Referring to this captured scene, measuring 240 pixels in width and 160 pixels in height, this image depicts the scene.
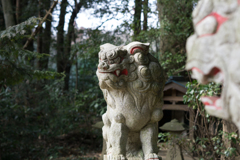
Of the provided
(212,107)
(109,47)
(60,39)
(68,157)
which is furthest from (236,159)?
(60,39)

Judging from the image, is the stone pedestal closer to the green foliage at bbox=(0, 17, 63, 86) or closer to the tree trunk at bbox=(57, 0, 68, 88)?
the green foliage at bbox=(0, 17, 63, 86)

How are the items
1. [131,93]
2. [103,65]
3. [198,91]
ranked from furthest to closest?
[198,91], [131,93], [103,65]

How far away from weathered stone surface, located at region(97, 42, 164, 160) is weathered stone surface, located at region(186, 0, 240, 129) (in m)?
1.25

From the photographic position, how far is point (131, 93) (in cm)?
240

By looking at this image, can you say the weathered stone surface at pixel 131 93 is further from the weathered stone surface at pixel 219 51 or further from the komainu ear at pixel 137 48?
the weathered stone surface at pixel 219 51

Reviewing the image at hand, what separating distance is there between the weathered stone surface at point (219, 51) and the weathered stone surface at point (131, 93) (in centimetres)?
125

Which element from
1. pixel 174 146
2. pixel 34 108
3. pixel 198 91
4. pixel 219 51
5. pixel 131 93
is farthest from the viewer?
pixel 34 108

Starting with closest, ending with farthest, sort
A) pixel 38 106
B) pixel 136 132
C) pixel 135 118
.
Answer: pixel 135 118 → pixel 136 132 → pixel 38 106

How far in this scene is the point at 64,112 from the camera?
19.4ft

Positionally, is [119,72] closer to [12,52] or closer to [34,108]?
[12,52]

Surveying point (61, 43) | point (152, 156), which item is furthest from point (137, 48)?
point (61, 43)

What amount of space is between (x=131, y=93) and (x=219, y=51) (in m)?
1.47

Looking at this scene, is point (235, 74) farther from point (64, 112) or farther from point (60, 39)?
point (60, 39)

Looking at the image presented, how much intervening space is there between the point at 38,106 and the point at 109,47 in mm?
3641
